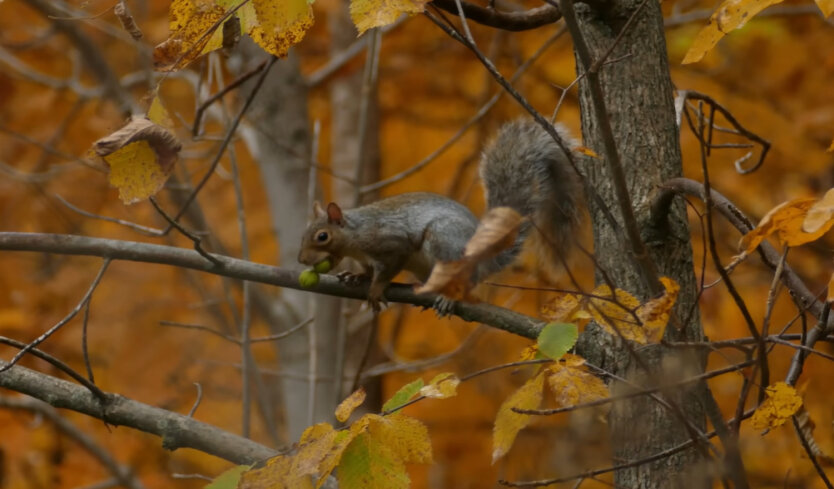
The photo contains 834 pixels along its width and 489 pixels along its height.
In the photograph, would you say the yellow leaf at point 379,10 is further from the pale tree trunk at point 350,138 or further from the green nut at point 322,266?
the pale tree trunk at point 350,138

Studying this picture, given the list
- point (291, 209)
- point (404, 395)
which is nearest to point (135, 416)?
point (404, 395)

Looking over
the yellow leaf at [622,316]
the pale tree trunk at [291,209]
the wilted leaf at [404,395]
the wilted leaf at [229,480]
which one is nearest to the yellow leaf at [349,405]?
the wilted leaf at [404,395]

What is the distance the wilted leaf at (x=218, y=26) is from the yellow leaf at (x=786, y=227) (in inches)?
34.2

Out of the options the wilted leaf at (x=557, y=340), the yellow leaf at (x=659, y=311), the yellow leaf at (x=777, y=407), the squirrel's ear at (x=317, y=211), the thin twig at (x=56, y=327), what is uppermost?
the squirrel's ear at (x=317, y=211)

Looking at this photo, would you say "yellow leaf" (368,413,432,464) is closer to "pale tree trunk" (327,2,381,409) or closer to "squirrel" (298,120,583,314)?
"squirrel" (298,120,583,314)

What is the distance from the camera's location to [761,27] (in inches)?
207

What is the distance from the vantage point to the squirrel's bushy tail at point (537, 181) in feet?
10.3

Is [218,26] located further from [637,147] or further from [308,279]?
[637,147]

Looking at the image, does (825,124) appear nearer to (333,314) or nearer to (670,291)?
(333,314)

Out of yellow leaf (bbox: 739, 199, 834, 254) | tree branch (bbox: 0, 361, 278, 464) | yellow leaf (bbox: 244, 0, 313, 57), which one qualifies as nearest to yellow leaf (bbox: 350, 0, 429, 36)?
yellow leaf (bbox: 244, 0, 313, 57)

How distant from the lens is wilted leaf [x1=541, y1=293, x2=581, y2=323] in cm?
183

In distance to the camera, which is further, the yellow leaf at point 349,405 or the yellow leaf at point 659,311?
the yellow leaf at point 349,405

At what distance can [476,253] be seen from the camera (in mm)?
1326

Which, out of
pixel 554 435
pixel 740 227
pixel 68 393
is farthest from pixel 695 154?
pixel 68 393
